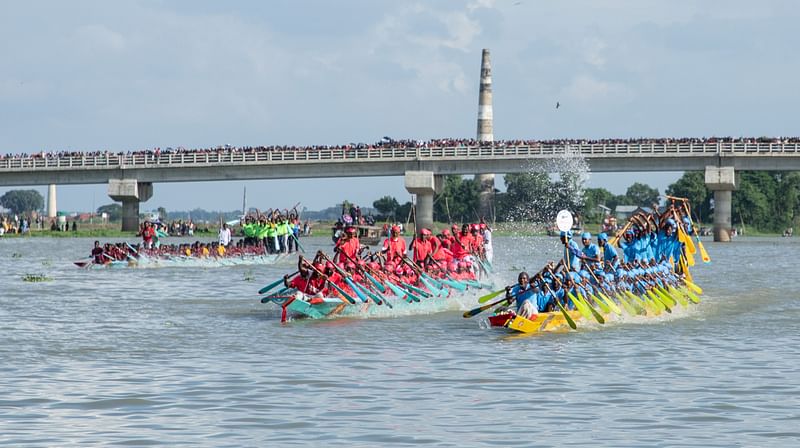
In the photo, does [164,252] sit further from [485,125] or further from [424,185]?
[485,125]

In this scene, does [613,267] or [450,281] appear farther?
[450,281]

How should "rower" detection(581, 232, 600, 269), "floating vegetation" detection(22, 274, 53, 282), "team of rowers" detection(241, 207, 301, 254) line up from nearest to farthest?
"rower" detection(581, 232, 600, 269) → "floating vegetation" detection(22, 274, 53, 282) → "team of rowers" detection(241, 207, 301, 254)

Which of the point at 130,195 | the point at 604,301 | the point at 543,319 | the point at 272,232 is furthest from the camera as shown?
the point at 130,195

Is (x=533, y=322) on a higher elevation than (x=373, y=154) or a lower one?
lower

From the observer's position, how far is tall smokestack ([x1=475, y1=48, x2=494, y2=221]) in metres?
123

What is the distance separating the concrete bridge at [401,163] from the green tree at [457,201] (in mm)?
65002

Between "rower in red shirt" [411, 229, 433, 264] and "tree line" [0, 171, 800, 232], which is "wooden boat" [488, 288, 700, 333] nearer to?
"rower in red shirt" [411, 229, 433, 264]

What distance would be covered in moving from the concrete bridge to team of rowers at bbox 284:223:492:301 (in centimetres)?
5386

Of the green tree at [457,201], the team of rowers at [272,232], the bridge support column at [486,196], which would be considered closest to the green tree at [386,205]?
the green tree at [457,201]

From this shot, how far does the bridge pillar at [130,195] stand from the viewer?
311 ft

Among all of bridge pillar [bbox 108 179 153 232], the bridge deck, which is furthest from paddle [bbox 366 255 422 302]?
bridge pillar [bbox 108 179 153 232]

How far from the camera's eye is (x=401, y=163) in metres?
93.2

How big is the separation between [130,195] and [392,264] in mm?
68711

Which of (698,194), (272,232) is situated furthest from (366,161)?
(698,194)
